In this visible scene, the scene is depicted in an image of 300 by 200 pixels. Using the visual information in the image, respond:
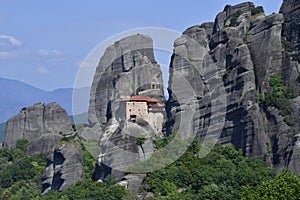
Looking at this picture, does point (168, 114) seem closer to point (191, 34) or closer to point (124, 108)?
point (124, 108)

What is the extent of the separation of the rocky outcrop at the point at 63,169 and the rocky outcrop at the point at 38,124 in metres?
15.6

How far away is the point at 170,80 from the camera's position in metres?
81.4

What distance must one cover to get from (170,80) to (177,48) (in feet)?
12.8

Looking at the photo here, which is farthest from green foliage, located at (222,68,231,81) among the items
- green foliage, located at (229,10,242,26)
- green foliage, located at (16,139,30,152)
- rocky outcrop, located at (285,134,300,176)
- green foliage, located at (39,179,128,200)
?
green foliage, located at (16,139,30,152)

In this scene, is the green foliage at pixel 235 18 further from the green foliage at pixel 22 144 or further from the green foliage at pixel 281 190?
the green foliage at pixel 281 190

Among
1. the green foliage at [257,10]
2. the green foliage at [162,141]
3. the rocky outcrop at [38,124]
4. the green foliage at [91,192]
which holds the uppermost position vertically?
the green foliage at [257,10]

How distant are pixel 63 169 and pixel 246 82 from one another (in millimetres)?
16349

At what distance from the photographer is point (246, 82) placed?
222 ft

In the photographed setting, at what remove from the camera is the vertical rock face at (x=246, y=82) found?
64.7 meters

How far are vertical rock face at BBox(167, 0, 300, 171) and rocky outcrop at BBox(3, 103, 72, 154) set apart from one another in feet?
54.8

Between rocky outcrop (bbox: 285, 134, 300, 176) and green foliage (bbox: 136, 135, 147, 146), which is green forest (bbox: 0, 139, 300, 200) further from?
green foliage (bbox: 136, 135, 147, 146)

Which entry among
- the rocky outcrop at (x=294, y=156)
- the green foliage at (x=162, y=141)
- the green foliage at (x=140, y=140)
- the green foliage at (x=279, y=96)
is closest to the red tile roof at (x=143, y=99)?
the green foliage at (x=162, y=141)

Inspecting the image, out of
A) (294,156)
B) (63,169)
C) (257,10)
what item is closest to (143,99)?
(63,169)

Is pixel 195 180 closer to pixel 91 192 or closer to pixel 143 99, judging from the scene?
pixel 91 192
